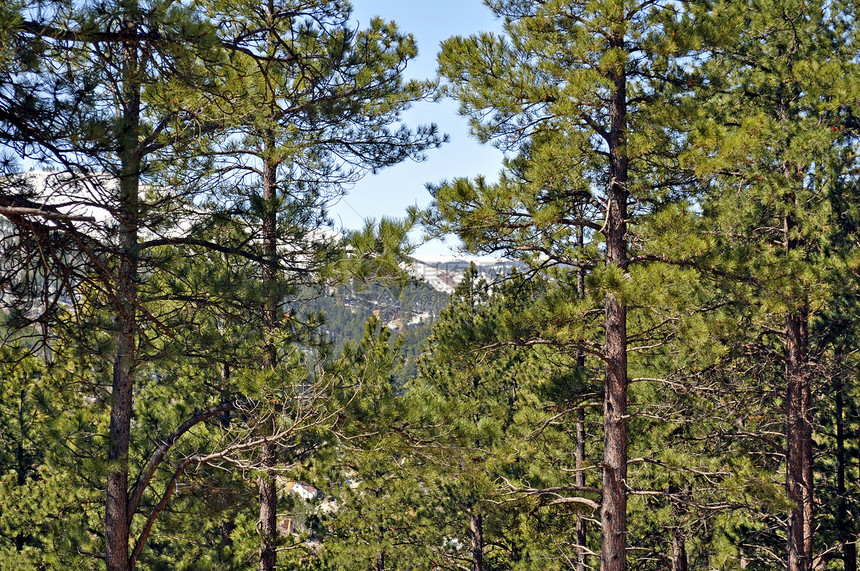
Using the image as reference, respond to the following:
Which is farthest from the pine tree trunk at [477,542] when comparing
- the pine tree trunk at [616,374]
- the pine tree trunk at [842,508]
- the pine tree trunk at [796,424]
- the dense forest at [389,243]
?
the pine tree trunk at [616,374]

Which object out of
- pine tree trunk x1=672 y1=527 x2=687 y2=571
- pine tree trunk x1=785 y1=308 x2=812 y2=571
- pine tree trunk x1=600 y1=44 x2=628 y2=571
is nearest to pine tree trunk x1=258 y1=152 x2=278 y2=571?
pine tree trunk x1=600 y1=44 x2=628 y2=571

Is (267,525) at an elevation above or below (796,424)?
below

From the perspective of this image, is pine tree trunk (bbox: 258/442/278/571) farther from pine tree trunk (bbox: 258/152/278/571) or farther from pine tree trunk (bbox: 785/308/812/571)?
pine tree trunk (bbox: 785/308/812/571)

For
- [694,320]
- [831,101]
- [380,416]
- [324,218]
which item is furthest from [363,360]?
[831,101]

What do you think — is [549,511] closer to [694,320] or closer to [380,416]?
[694,320]

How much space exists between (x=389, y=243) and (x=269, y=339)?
1887mm

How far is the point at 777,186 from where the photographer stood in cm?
905

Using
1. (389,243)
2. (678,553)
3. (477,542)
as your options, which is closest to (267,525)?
(389,243)

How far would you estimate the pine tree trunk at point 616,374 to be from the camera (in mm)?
7180

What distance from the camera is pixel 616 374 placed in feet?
24.0

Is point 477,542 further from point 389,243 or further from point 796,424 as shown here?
point 389,243

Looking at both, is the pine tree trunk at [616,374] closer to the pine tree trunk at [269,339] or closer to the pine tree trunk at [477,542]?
the pine tree trunk at [269,339]

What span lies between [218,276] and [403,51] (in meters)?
3.13

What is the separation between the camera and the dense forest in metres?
3.99
